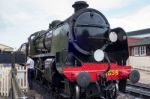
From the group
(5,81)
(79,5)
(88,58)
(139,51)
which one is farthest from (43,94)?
(139,51)

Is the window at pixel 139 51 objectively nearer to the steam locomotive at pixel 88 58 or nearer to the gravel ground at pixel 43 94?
the gravel ground at pixel 43 94

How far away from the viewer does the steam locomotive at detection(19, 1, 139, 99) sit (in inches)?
413

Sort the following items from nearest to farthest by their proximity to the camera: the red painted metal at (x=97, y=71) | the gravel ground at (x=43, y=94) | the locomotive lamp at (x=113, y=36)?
the red painted metal at (x=97, y=71), the locomotive lamp at (x=113, y=36), the gravel ground at (x=43, y=94)

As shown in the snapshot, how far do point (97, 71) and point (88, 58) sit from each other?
3.40ft

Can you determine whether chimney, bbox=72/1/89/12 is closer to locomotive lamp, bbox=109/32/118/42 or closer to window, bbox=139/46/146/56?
locomotive lamp, bbox=109/32/118/42

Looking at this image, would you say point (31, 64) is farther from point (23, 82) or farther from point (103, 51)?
point (103, 51)

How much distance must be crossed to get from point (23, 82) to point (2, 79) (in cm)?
98

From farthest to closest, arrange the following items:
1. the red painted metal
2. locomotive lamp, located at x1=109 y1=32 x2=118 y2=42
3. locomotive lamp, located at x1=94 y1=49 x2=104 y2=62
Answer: locomotive lamp, located at x1=109 y1=32 x2=118 y2=42 < locomotive lamp, located at x1=94 y1=49 x2=104 y2=62 < the red painted metal

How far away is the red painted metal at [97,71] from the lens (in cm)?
1017

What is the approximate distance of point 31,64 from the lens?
16797 mm

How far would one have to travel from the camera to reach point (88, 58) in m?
11.5

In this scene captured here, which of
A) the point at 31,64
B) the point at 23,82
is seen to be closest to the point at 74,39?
the point at 23,82

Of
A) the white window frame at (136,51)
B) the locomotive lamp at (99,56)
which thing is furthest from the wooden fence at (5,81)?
the white window frame at (136,51)

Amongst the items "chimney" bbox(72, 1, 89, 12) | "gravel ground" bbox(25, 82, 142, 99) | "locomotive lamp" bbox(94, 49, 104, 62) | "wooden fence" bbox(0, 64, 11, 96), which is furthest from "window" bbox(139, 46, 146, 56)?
"locomotive lamp" bbox(94, 49, 104, 62)
